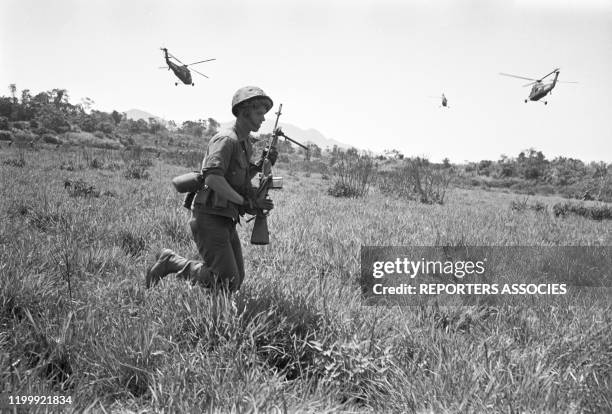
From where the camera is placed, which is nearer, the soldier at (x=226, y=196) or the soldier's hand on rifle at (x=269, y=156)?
the soldier at (x=226, y=196)

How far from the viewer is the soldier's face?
10.0 ft

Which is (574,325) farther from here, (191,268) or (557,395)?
(191,268)

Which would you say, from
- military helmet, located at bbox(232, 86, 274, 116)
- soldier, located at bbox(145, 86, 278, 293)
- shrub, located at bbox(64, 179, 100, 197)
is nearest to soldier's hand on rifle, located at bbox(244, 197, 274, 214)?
soldier, located at bbox(145, 86, 278, 293)

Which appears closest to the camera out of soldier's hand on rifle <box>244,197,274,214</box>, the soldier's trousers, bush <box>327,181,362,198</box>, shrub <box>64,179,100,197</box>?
the soldier's trousers

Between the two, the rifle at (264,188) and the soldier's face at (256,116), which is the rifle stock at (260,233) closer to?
the rifle at (264,188)

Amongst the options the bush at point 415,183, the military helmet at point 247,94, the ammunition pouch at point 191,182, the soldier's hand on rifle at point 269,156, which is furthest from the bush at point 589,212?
the ammunition pouch at point 191,182

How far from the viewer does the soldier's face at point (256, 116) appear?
10.0ft

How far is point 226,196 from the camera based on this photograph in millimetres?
2834

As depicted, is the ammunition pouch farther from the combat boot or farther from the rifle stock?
the combat boot

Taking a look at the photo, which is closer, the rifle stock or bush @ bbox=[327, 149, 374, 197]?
the rifle stock

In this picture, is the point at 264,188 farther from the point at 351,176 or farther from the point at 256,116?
the point at 351,176

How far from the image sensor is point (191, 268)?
3.22 m

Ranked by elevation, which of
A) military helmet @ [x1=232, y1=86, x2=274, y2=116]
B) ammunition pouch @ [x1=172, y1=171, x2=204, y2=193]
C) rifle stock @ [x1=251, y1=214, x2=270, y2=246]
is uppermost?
military helmet @ [x1=232, y1=86, x2=274, y2=116]

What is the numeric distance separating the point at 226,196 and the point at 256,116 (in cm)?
76
